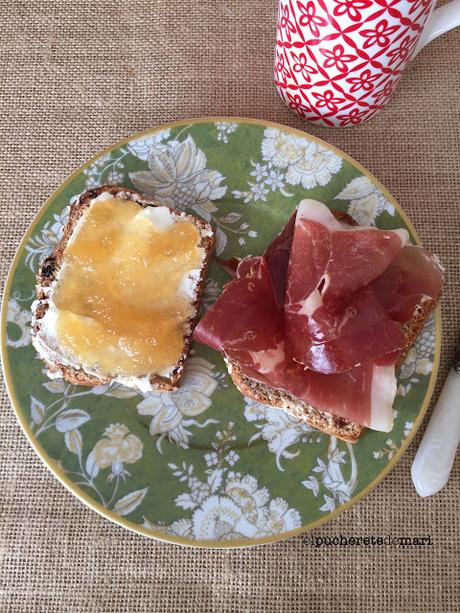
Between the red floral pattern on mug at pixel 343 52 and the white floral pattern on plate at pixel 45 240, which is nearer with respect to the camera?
the red floral pattern on mug at pixel 343 52

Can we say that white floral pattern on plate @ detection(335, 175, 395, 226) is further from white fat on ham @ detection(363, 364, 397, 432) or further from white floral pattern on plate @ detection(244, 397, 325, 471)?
white floral pattern on plate @ detection(244, 397, 325, 471)

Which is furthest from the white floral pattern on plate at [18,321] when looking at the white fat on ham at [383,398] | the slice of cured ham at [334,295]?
the white fat on ham at [383,398]

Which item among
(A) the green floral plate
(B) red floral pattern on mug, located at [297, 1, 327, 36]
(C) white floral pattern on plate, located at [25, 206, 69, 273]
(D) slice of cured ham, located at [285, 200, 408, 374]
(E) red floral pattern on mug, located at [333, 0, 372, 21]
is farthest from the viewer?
(C) white floral pattern on plate, located at [25, 206, 69, 273]

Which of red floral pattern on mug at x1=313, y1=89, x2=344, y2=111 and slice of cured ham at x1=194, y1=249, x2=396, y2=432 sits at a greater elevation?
red floral pattern on mug at x1=313, y1=89, x2=344, y2=111

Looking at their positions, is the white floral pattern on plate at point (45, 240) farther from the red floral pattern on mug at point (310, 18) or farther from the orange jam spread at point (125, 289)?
the red floral pattern on mug at point (310, 18)

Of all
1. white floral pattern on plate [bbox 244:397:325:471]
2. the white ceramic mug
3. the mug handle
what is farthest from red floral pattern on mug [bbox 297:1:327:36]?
white floral pattern on plate [bbox 244:397:325:471]

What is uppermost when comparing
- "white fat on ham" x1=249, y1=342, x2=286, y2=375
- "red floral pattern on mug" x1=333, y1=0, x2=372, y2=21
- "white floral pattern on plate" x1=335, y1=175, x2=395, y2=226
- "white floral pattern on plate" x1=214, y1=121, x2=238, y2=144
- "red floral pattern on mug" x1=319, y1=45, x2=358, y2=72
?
"red floral pattern on mug" x1=333, y1=0, x2=372, y2=21

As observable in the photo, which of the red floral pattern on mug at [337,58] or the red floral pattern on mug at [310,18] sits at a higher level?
the red floral pattern on mug at [310,18]
